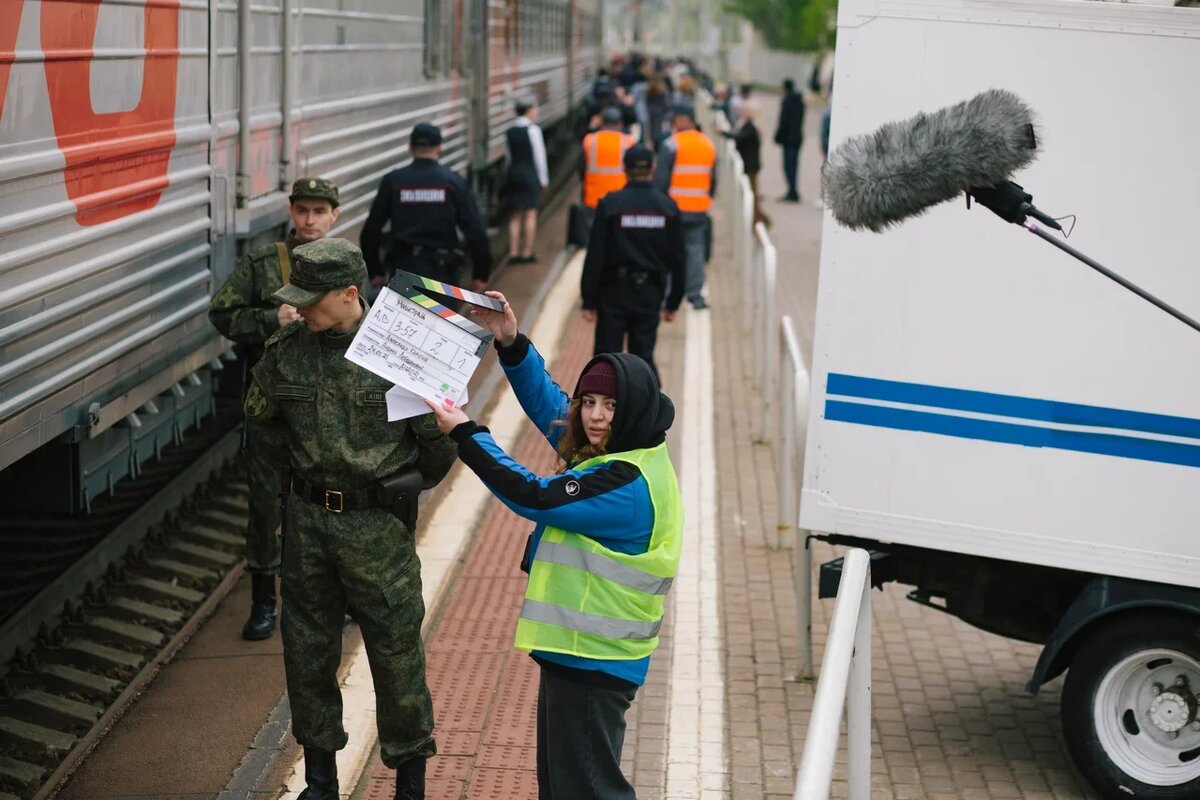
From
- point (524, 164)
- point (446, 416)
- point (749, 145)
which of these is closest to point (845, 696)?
point (446, 416)

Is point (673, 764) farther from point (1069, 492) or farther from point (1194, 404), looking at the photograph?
point (1194, 404)

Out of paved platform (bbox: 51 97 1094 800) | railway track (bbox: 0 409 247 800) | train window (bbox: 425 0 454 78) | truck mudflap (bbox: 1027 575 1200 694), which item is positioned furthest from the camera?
train window (bbox: 425 0 454 78)

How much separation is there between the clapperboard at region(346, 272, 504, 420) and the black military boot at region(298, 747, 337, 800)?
133 centimetres

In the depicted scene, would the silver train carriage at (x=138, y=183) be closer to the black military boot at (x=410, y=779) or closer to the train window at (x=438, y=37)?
the black military boot at (x=410, y=779)

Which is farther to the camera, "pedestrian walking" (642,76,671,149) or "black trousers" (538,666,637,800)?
"pedestrian walking" (642,76,671,149)

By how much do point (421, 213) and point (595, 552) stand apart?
5836 mm

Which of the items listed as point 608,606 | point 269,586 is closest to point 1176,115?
point 608,606

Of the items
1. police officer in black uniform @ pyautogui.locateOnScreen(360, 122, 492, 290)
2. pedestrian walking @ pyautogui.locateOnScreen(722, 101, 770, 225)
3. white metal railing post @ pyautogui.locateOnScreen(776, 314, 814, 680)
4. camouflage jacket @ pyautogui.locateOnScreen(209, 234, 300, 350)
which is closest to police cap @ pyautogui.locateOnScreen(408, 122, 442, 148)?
police officer in black uniform @ pyautogui.locateOnScreen(360, 122, 492, 290)

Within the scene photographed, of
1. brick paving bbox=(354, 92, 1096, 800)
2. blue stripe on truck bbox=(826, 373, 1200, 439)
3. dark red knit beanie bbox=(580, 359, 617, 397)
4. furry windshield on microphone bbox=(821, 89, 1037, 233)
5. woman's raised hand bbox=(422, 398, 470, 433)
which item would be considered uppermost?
furry windshield on microphone bbox=(821, 89, 1037, 233)

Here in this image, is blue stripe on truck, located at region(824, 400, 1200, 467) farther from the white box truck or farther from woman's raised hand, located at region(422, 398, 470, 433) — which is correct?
woman's raised hand, located at region(422, 398, 470, 433)

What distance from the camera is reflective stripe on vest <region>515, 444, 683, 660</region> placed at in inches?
167

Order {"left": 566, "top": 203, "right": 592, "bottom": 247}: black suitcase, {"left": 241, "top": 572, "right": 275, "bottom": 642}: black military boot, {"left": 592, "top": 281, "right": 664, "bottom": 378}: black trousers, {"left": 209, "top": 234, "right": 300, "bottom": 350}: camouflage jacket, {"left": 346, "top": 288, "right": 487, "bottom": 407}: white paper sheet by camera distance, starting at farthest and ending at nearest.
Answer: {"left": 566, "top": 203, "right": 592, "bottom": 247}: black suitcase < {"left": 592, "top": 281, "right": 664, "bottom": 378}: black trousers < {"left": 241, "top": 572, "right": 275, "bottom": 642}: black military boot < {"left": 209, "top": 234, "right": 300, "bottom": 350}: camouflage jacket < {"left": 346, "top": 288, "right": 487, "bottom": 407}: white paper sheet

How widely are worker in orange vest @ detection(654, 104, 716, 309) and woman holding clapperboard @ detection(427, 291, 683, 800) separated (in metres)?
9.53

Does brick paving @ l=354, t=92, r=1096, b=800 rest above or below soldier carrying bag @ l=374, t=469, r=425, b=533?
below
